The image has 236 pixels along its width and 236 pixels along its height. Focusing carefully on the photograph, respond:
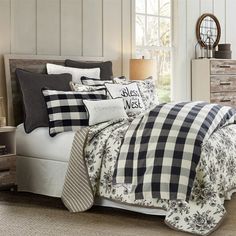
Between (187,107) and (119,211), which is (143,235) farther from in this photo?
(187,107)

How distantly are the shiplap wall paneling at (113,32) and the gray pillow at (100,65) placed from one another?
41 cm

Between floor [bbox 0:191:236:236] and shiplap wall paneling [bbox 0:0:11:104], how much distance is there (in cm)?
125

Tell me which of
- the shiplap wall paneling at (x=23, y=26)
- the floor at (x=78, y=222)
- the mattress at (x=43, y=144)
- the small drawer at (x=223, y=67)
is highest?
the shiplap wall paneling at (x=23, y=26)

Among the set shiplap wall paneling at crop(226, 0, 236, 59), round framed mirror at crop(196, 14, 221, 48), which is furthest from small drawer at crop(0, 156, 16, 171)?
shiplap wall paneling at crop(226, 0, 236, 59)

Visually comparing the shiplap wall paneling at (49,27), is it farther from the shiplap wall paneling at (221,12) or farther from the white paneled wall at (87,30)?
the shiplap wall paneling at (221,12)

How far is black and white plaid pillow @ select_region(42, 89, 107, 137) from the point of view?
3.78m

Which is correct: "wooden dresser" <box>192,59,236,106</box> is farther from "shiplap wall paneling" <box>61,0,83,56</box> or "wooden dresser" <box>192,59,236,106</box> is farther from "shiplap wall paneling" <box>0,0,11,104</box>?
"shiplap wall paneling" <box>0,0,11,104</box>

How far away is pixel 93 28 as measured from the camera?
536 centimetres

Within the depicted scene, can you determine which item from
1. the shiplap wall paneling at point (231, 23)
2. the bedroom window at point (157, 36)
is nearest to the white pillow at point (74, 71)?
the bedroom window at point (157, 36)

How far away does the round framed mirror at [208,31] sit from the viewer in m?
6.65

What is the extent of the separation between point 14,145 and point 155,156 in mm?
1359

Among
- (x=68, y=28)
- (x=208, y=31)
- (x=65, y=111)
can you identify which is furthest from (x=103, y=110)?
(x=208, y=31)

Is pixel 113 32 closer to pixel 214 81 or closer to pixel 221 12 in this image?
pixel 214 81

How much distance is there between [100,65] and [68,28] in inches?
21.3
